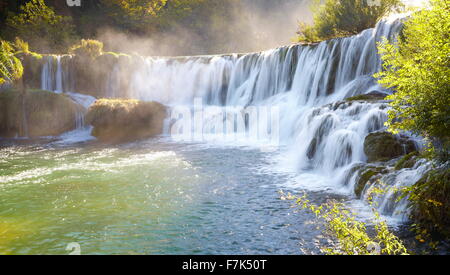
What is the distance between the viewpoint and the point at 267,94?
2292 cm

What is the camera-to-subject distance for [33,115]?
2291 cm

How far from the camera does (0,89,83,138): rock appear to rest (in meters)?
22.7

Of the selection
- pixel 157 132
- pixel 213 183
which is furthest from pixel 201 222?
pixel 157 132

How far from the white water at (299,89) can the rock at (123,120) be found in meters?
3.25

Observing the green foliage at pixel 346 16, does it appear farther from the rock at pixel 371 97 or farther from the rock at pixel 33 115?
the rock at pixel 33 115

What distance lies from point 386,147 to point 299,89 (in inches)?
418

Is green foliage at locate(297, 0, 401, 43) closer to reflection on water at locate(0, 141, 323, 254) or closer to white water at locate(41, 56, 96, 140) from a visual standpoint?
reflection on water at locate(0, 141, 323, 254)

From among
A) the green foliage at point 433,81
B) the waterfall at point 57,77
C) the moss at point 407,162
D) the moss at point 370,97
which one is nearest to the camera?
the green foliage at point 433,81

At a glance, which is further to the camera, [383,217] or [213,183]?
[213,183]

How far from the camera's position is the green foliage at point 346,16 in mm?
22516

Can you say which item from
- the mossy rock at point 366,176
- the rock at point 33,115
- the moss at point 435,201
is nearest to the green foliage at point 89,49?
the rock at point 33,115

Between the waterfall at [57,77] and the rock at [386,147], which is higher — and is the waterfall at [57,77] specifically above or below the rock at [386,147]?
above
